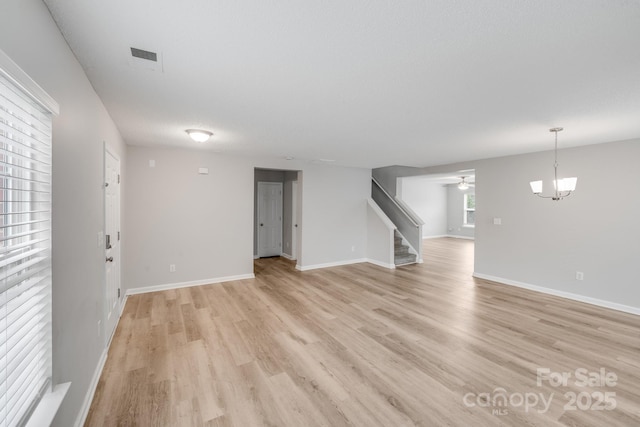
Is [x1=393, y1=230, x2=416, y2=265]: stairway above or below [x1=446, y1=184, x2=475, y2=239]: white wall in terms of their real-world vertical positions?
below

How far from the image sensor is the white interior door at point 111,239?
2730 millimetres

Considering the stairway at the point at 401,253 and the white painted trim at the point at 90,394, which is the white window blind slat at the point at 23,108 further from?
the stairway at the point at 401,253

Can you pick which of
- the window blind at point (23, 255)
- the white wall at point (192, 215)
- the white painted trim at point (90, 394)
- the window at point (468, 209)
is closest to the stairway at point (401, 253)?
the white wall at point (192, 215)

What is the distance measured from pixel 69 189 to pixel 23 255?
689mm

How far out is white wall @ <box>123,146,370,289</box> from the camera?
4.43m

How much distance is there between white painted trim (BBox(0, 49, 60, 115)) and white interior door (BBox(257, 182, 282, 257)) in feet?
20.2

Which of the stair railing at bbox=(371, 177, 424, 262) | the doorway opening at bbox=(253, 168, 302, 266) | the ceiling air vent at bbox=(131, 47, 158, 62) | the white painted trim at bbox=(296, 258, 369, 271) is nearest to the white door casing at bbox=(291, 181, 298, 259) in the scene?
the doorway opening at bbox=(253, 168, 302, 266)

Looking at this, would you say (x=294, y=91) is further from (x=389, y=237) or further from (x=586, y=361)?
(x=389, y=237)

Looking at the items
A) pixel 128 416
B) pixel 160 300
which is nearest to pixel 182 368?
pixel 128 416

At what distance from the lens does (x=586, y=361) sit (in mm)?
2582

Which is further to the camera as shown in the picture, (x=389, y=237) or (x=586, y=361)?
(x=389, y=237)

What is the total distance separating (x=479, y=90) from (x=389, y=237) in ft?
14.7

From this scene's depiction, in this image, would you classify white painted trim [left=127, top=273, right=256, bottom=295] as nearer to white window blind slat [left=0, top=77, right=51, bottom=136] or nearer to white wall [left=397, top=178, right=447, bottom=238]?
white window blind slat [left=0, top=77, right=51, bottom=136]

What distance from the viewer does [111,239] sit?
3.00 metres
